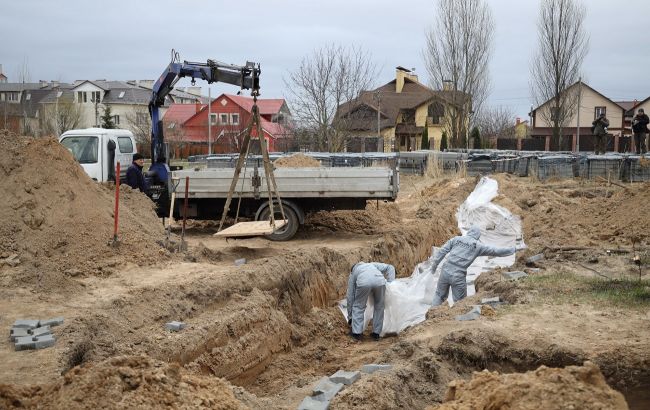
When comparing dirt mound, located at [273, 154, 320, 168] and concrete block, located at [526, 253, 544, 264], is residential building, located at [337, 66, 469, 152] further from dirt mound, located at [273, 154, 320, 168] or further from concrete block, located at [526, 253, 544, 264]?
concrete block, located at [526, 253, 544, 264]

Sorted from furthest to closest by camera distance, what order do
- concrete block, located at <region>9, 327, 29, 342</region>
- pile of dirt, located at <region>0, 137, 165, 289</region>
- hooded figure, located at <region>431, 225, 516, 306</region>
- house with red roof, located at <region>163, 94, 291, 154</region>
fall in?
house with red roof, located at <region>163, 94, 291, 154</region> → hooded figure, located at <region>431, 225, 516, 306</region> → pile of dirt, located at <region>0, 137, 165, 289</region> → concrete block, located at <region>9, 327, 29, 342</region>

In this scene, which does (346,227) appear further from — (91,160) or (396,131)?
(396,131)

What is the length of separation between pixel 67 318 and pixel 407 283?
20.6 ft

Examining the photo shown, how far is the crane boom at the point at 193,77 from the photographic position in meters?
13.7

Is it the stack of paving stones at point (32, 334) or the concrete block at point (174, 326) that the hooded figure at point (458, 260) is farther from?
the stack of paving stones at point (32, 334)

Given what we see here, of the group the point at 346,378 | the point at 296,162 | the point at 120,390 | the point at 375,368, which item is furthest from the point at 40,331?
the point at 296,162

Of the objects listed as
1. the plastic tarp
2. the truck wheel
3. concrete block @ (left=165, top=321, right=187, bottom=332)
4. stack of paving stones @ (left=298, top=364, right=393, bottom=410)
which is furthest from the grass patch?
the truck wheel

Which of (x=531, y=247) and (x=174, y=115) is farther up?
(x=174, y=115)

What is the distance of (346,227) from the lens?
17.1m

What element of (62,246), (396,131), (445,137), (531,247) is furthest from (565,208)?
(396,131)

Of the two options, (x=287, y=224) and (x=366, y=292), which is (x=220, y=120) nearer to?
(x=287, y=224)

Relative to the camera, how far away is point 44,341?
23.7 ft

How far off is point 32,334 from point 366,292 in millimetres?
5037

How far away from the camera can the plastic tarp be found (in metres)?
11.2
